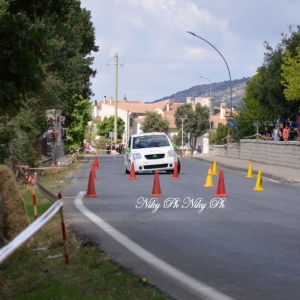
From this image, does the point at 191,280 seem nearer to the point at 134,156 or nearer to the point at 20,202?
the point at 20,202

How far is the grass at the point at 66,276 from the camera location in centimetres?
708

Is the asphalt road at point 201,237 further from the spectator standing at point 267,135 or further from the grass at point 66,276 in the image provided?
the spectator standing at point 267,135

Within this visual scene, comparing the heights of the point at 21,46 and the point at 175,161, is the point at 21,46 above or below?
above

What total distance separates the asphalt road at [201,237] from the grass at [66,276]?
23cm

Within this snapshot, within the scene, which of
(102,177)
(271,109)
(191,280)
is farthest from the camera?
(271,109)

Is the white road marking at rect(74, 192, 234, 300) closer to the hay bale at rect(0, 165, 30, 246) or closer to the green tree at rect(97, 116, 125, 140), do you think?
the hay bale at rect(0, 165, 30, 246)

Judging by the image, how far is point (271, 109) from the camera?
148 feet

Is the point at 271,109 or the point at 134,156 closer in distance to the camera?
the point at 134,156

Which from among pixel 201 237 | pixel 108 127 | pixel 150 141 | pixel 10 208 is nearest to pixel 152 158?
pixel 150 141

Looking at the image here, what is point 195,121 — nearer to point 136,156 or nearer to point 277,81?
point 277,81

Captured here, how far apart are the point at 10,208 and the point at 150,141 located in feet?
56.9

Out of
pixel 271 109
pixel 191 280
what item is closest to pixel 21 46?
pixel 191 280

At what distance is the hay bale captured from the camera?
11.0m

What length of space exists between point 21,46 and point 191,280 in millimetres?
2960
